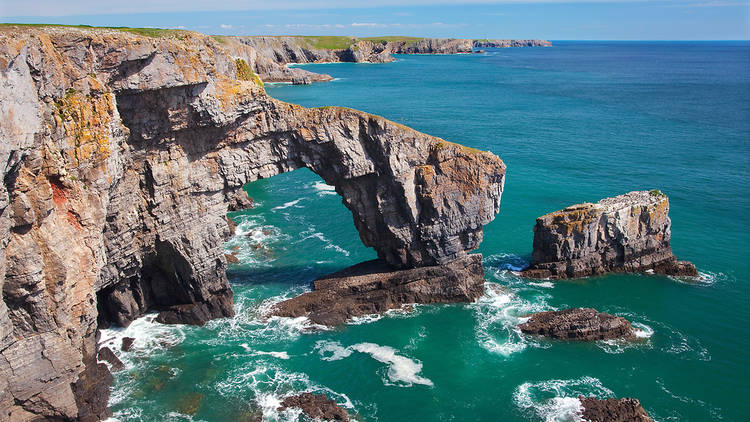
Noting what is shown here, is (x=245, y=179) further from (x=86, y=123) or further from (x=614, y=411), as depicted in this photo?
(x=614, y=411)

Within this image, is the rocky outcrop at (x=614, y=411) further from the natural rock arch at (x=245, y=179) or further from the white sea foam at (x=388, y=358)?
the natural rock arch at (x=245, y=179)

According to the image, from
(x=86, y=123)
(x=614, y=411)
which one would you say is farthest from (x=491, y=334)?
(x=86, y=123)

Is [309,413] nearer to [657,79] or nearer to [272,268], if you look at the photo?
[272,268]

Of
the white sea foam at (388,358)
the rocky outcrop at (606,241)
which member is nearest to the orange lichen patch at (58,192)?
the white sea foam at (388,358)

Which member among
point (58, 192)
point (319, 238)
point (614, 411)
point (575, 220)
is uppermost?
point (58, 192)

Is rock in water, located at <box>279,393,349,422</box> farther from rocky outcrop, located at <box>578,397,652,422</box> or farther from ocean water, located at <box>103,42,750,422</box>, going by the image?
rocky outcrop, located at <box>578,397,652,422</box>
